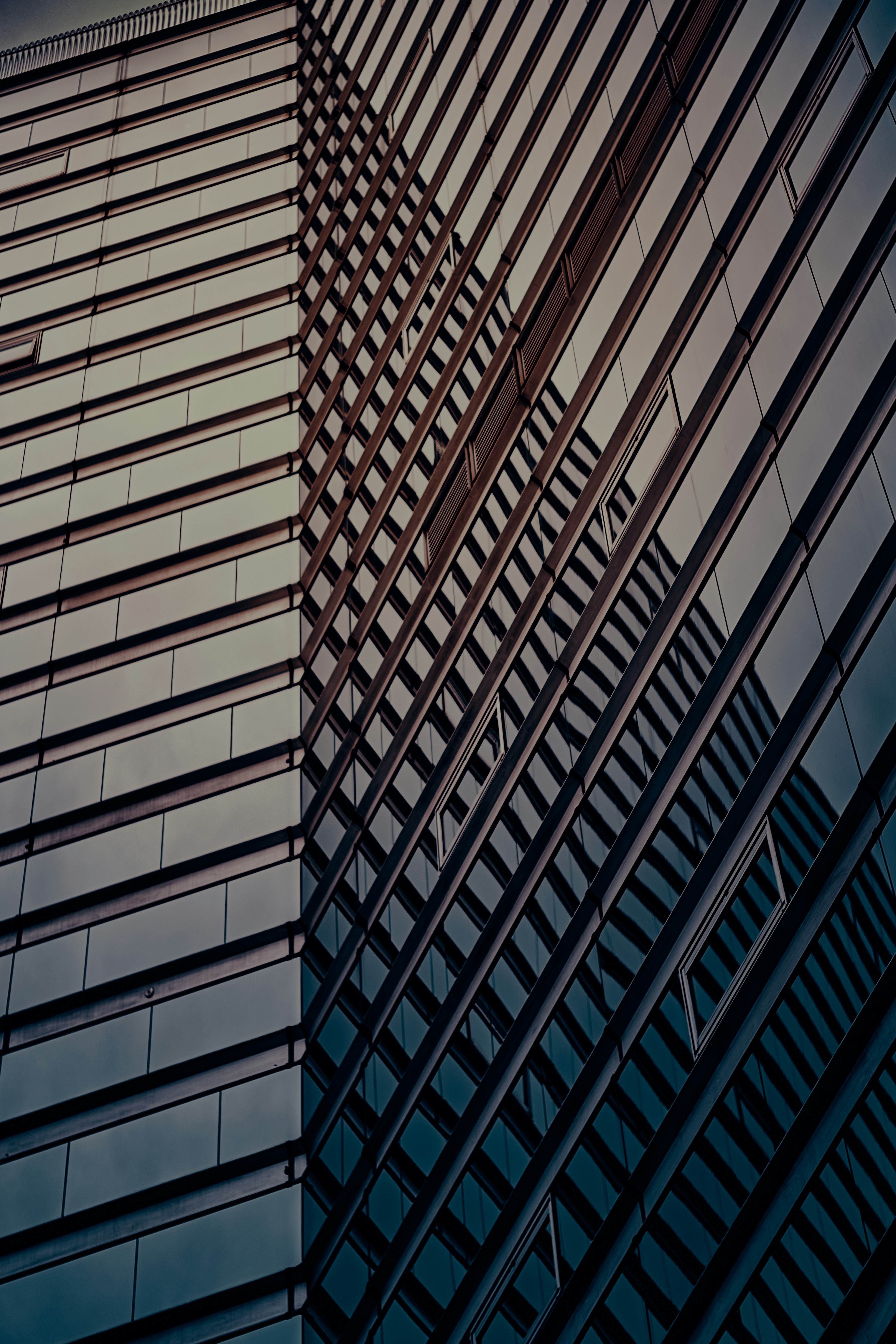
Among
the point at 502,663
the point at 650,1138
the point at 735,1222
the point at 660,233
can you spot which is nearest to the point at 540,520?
the point at 502,663

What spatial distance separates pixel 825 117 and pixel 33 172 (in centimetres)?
2642

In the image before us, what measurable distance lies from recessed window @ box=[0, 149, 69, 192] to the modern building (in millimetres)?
190

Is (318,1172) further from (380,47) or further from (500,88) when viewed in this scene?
(380,47)

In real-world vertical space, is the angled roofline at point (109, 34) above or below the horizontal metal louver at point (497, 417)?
above

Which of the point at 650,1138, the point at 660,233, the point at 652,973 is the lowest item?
the point at 650,1138

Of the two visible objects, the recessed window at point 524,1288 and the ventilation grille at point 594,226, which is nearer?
the recessed window at point 524,1288

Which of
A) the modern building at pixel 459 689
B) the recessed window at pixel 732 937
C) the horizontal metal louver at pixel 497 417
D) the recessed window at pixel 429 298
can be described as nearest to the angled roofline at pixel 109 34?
the modern building at pixel 459 689

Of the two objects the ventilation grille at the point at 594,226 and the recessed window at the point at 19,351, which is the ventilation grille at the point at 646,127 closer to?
the ventilation grille at the point at 594,226

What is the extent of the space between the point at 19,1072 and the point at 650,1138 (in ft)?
44.6

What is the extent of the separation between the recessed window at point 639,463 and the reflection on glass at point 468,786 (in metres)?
3.91

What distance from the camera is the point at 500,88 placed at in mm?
26594

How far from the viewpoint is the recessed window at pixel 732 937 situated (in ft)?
49.7

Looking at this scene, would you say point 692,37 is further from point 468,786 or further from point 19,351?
point 19,351

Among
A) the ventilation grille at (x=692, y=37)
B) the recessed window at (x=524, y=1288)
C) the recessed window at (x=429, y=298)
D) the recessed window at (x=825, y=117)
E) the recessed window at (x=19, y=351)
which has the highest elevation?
the recessed window at (x=19, y=351)
